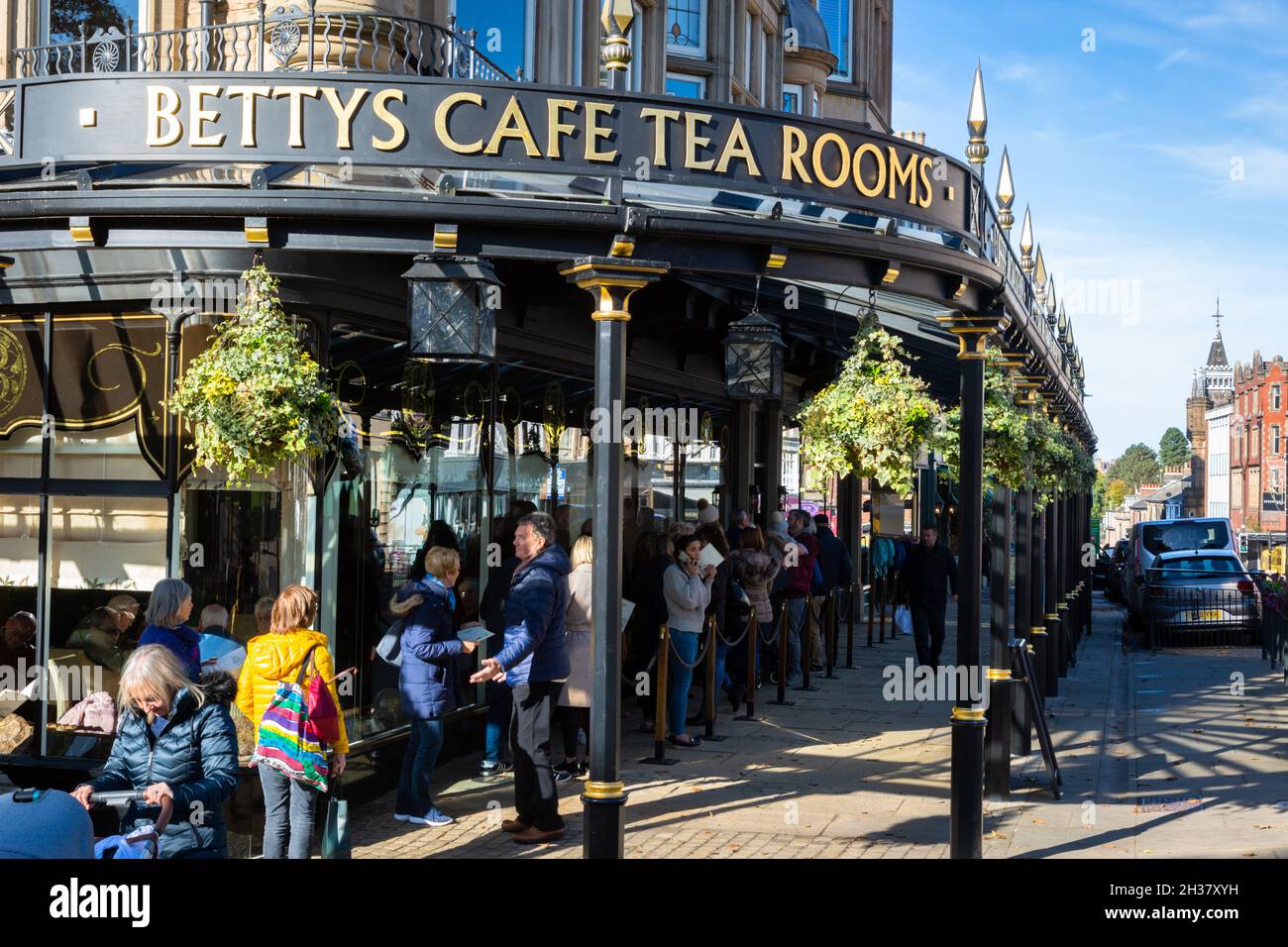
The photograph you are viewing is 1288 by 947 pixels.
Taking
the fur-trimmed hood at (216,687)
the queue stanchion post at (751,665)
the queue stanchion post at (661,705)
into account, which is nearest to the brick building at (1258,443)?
the queue stanchion post at (751,665)

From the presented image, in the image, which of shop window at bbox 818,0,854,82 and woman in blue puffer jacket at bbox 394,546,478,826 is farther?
shop window at bbox 818,0,854,82

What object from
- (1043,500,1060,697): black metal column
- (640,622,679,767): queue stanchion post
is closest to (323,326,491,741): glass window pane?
(640,622,679,767): queue stanchion post

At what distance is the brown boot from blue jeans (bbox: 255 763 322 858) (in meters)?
1.77

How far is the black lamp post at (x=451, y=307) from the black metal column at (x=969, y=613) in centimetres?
298

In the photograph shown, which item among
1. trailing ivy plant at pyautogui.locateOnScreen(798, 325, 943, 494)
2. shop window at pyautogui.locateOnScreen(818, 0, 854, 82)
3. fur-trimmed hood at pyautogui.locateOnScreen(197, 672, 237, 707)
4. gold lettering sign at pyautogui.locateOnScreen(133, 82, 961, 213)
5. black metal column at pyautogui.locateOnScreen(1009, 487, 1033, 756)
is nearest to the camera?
fur-trimmed hood at pyautogui.locateOnScreen(197, 672, 237, 707)

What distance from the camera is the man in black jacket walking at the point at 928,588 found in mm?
16109

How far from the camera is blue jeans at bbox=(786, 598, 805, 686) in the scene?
607 inches

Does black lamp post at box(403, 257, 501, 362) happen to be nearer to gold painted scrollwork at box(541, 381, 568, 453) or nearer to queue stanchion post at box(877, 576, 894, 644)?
gold painted scrollwork at box(541, 381, 568, 453)

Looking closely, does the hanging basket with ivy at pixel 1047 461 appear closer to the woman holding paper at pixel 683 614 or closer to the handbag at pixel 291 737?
the woman holding paper at pixel 683 614
